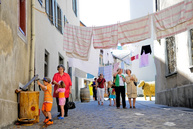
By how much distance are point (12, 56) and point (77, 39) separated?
4.91 meters

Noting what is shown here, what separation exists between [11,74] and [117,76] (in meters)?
5.91

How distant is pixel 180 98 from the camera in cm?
1134

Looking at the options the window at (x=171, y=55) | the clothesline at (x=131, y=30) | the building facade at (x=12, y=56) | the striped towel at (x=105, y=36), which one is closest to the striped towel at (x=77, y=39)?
the clothesline at (x=131, y=30)

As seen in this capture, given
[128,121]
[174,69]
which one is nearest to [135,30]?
[174,69]

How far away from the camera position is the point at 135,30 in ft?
33.8

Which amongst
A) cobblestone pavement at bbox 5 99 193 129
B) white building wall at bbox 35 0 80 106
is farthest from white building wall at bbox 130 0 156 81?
cobblestone pavement at bbox 5 99 193 129

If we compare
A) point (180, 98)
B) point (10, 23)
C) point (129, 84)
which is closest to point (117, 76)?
point (129, 84)

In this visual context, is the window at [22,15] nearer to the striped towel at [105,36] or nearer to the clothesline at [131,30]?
the clothesline at [131,30]

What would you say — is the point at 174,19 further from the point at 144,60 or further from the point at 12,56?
the point at 144,60

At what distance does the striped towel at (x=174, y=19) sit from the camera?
29.2 feet

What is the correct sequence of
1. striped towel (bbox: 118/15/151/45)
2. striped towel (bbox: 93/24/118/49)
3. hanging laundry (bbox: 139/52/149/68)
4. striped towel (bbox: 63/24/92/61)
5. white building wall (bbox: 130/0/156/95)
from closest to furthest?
striped towel (bbox: 118/15/151/45)
striped towel (bbox: 93/24/118/49)
striped towel (bbox: 63/24/92/61)
hanging laundry (bbox: 139/52/149/68)
white building wall (bbox: 130/0/156/95)

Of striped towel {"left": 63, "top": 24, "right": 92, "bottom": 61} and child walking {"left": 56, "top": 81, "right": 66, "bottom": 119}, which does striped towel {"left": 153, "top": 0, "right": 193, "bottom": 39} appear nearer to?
striped towel {"left": 63, "top": 24, "right": 92, "bottom": 61}

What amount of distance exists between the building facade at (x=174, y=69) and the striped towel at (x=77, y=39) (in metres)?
3.78

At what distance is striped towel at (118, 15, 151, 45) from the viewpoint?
33.3 feet
